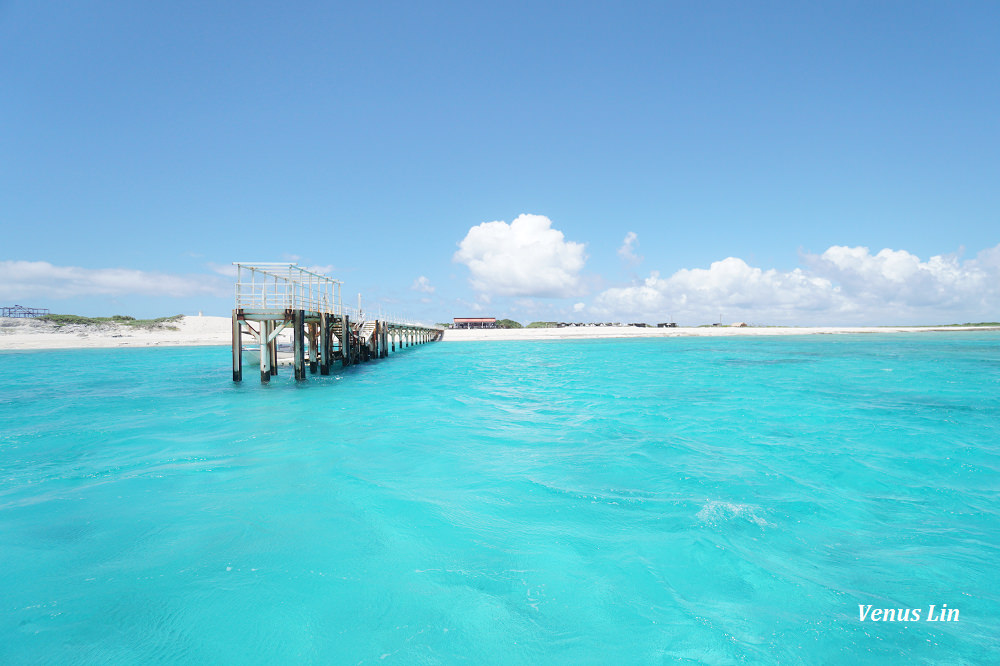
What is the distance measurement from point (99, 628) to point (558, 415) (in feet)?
34.1

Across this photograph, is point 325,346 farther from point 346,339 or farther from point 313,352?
point 346,339

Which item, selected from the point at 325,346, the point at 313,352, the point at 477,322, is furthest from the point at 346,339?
the point at 477,322

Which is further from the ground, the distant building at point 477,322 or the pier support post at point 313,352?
the distant building at point 477,322

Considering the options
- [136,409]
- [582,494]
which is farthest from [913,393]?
[136,409]

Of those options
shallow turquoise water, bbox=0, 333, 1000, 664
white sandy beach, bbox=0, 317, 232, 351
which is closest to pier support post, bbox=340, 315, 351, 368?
shallow turquoise water, bbox=0, 333, 1000, 664

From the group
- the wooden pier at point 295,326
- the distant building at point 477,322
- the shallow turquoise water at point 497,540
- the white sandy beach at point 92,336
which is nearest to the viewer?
the shallow turquoise water at point 497,540

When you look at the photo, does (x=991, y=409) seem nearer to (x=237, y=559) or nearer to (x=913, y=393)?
(x=913, y=393)

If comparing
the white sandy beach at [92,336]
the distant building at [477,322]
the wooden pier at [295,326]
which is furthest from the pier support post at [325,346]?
the distant building at [477,322]

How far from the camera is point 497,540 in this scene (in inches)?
208

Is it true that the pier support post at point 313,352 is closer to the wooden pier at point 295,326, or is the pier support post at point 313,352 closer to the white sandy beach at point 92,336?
the wooden pier at point 295,326

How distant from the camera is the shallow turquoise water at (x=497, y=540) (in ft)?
11.9

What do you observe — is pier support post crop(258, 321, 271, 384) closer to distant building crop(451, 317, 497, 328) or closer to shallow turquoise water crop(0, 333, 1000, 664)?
shallow turquoise water crop(0, 333, 1000, 664)

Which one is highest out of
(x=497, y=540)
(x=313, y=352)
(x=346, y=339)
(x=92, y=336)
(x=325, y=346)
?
(x=92, y=336)

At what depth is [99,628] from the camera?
3717 mm
